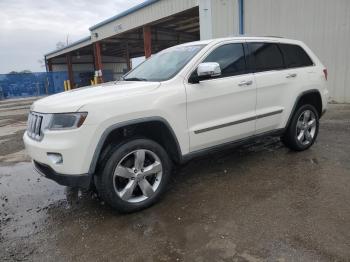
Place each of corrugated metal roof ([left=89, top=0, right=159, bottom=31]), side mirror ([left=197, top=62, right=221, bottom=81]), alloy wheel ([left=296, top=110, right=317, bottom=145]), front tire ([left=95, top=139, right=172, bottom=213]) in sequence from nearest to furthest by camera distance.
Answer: front tire ([left=95, top=139, right=172, bottom=213]) → side mirror ([left=197, top=62, right=221, bottom=81]) → alloy wheel ([left=296, top=110, right=317, bottom=145]) → corrugated metal roof ([left=89, top=0, right=159, bottom=31])

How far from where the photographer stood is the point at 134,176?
3.39m

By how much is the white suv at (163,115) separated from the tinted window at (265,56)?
16 mm

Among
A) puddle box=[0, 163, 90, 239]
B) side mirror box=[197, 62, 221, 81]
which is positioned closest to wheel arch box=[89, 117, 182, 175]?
side mirror box=[197, 62, 221, 81]

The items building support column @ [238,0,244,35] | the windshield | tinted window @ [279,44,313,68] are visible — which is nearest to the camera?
the windshield

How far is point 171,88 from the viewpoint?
11.8 ft

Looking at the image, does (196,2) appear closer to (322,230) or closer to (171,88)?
(171,88)

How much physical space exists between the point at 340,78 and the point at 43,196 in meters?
9.15

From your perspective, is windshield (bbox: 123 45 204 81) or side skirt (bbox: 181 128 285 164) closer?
side skirt (bbox: 181 128 285 164)

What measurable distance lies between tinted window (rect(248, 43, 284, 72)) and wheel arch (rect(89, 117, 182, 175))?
68.0 inches

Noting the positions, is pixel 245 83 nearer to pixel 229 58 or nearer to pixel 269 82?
pixel 229 58

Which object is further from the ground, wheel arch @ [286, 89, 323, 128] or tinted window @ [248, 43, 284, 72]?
tinted window @ [248, 43, 284, 72]

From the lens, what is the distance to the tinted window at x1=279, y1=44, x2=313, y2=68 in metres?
4.92

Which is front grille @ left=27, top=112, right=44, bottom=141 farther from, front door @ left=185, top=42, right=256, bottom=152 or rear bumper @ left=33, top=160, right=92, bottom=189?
front door @ left=185, top=42, right=256, bottom=152

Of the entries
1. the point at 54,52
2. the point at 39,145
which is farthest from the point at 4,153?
the point at 54,52
